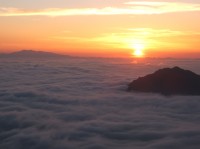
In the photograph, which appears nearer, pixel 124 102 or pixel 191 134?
pixel 191 134

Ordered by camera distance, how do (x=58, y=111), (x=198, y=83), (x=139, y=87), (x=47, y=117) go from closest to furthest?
(x=47, y=117) < (x=58, y=111) < (x=198, y=83) < (x=139, y=87)

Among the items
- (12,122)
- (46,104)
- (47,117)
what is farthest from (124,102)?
(12,122)

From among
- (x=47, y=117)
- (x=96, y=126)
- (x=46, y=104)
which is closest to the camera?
(x=96, y=126)

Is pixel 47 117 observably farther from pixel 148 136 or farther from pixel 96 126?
pixel 148 136

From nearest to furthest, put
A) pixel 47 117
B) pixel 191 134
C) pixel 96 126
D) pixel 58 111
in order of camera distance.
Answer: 1. pixel 191 134
2. pixel 96 126
3. pixel 47 117
4. pixel 58 111

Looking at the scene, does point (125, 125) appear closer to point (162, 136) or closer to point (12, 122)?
point (162, 136)

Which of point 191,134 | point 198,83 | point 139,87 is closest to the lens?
point 191,134

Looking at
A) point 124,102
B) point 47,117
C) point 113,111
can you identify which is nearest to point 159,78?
point 124,102
